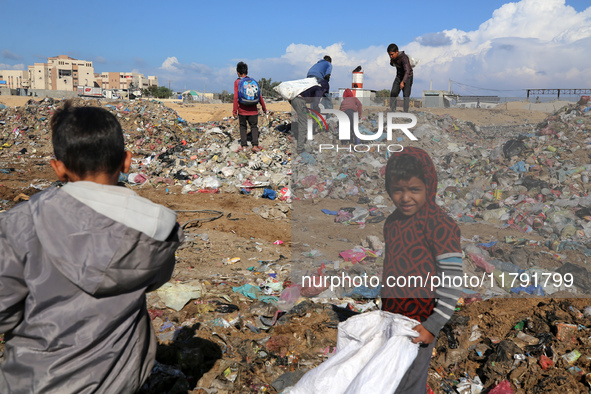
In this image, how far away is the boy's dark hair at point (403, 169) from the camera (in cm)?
181

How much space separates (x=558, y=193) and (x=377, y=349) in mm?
5957

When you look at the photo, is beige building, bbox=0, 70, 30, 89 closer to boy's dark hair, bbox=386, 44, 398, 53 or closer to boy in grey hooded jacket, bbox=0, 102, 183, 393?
boy's dark hair, bbox=386, 44, 398, 53

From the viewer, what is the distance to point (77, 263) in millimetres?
1205

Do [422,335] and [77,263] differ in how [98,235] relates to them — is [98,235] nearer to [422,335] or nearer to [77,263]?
[77,263]

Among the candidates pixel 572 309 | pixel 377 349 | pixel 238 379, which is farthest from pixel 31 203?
pixel 572 309

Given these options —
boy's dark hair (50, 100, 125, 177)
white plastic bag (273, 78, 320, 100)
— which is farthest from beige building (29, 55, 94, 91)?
boy's dark hair (50, 100, 125, 177)

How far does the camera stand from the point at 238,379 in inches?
114

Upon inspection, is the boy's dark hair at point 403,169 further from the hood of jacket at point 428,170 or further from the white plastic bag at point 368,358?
the white plastic bag at point 368,358

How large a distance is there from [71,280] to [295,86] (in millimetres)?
8237

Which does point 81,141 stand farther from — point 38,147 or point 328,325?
point 38,147

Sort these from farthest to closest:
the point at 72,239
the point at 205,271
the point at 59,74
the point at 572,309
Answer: the point at 59,74, the point at 205,271, the point at 572,309, the point at 72,239

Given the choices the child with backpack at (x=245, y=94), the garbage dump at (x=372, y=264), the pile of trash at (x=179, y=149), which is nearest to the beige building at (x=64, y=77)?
the pile of trash at (x=179, y=149)

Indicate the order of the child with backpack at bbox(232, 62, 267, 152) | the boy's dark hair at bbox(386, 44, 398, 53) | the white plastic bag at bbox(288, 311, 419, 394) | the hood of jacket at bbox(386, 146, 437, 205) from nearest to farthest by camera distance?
the white plastic bag at bbox(288, 311, 419, 394) < the hood of jacket at bbox(386, 146, 437, 205) < the boy's dark hair at bbox(386, 44, 398, 53) < the child with backpack at bbox(232, 62, 267, 152)

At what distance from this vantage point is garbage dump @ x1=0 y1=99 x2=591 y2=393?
3020 mm
